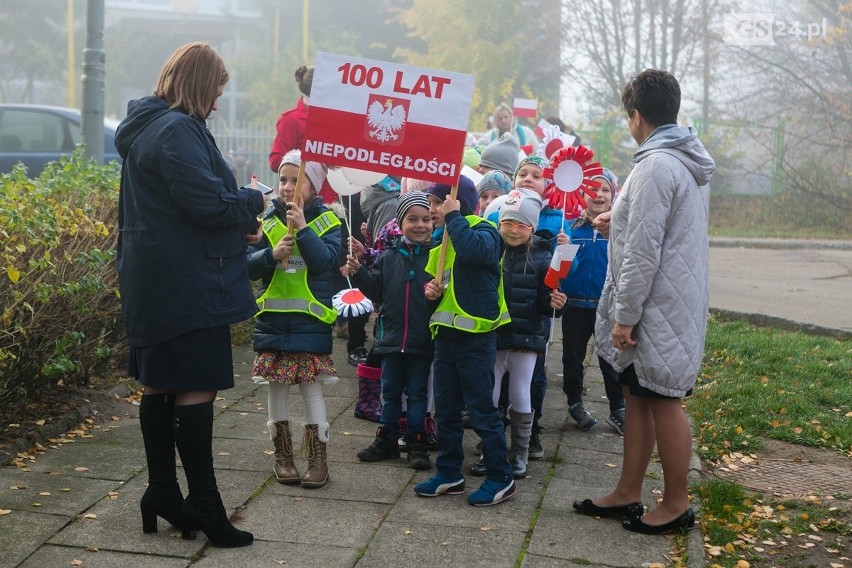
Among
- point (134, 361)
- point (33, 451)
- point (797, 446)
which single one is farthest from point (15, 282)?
point (797, 446)

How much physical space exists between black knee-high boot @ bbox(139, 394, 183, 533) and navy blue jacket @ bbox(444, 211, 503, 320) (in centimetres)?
146

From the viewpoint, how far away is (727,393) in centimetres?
736

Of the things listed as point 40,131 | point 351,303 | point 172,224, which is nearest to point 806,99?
point 40,131

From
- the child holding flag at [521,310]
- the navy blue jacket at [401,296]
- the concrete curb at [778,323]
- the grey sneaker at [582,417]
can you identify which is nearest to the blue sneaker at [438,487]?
the child holding flag at [521,310]

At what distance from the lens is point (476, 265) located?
17.1ft

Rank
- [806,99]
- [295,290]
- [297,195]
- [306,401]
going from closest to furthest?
[297,195] → [295,290] → [306,401] → [806,99]

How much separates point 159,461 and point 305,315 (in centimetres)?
107

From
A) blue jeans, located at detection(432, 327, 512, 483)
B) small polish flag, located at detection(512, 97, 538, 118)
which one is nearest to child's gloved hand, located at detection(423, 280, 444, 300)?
blue jeans, located at detection(432, 327, 512, 483)

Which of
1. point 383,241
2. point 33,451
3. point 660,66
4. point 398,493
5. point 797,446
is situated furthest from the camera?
point 660,66

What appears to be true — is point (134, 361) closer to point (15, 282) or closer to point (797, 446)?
point (15, 282)

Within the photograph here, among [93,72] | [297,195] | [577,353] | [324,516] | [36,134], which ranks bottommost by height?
[324,516]

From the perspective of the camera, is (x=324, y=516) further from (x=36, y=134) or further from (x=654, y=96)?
(x=36, y=134)

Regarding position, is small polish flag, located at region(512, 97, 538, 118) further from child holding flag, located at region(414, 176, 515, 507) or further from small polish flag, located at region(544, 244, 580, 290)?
child holding flag, located at region(414, 176, 515, 507)

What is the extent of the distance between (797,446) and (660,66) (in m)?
21.8
